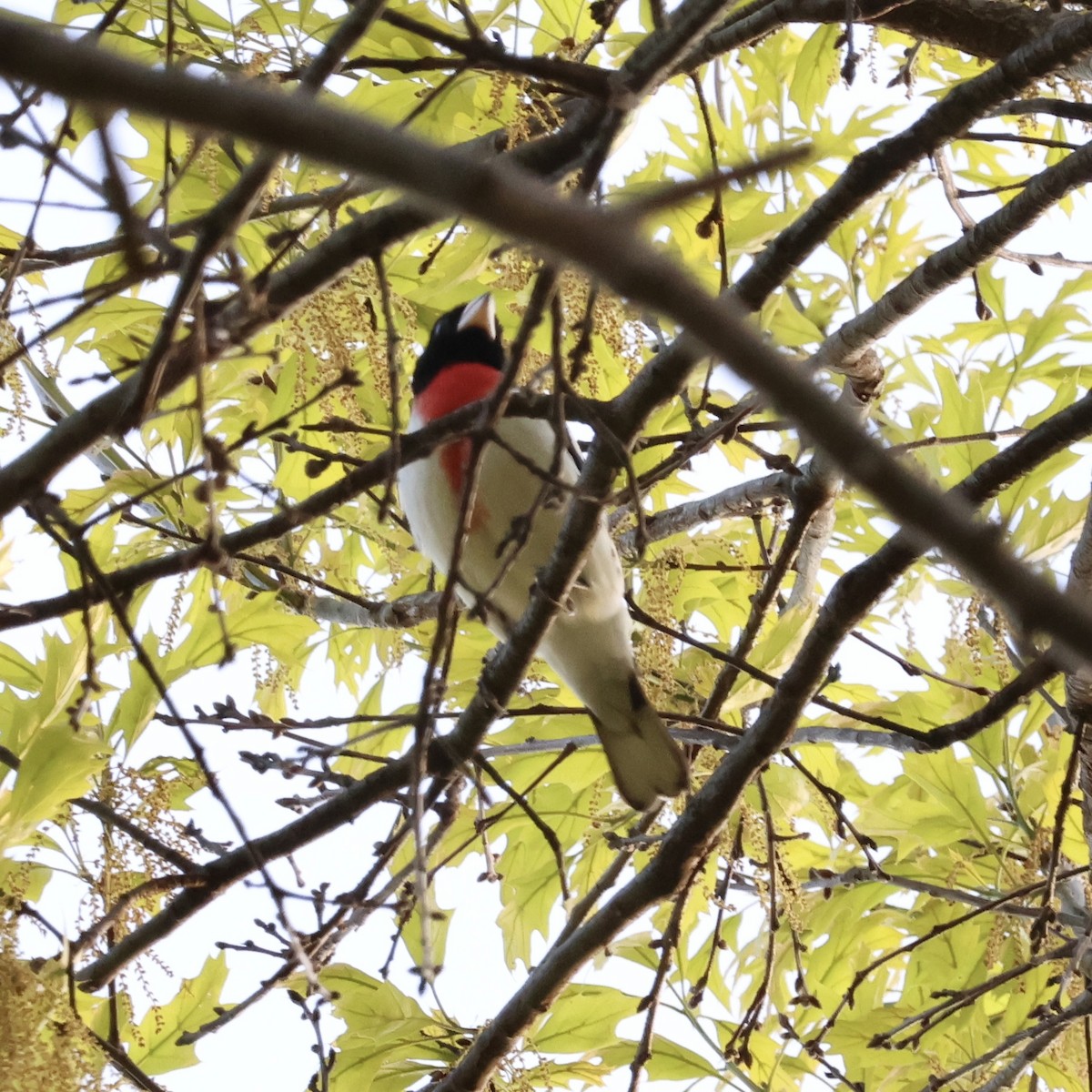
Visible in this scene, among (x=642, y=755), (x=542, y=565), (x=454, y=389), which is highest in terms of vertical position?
(x=454, y=389)

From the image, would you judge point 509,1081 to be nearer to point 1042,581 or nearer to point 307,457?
point 307,457

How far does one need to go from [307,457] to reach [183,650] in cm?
50

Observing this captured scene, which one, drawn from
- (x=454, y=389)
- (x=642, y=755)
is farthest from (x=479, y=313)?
(x=642, y=755)

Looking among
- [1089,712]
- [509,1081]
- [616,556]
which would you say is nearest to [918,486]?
[1089,712]

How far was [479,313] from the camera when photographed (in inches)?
97.3

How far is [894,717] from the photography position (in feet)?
7.38

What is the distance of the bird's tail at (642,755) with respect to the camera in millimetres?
2152

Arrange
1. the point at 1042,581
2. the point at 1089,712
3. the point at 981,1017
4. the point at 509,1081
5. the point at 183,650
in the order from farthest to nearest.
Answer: the point at 981,1017 → the point at 183,650 → the point at 509,1081 → the point at 1089,712 → the point at 1042,581

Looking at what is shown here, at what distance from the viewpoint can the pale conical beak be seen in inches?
95.5

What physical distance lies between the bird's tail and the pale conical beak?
2.77ft

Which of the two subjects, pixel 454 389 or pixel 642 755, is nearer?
pixel 642 755

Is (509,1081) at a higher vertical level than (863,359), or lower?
lower

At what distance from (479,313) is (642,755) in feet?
3.17

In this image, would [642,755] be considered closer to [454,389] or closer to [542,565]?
[542,565]
